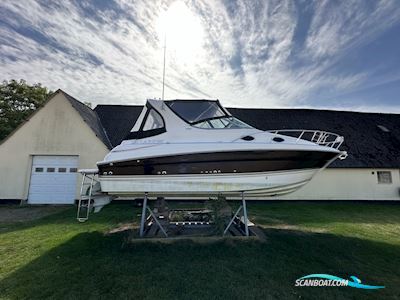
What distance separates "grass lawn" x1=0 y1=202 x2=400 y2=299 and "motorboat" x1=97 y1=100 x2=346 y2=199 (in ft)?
3.70

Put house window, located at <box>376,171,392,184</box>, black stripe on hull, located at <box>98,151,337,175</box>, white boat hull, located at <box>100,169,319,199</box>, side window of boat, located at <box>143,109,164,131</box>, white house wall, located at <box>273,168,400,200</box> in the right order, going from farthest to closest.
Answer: house window, located at <box>376,171,392,184</box>
white house wall, located at <box>273,168,400,200</box>
side window of boat, located at <box>143,109,164,131</box>
white boat hull, located at <box>100,169,319,199</box>
black stripe on hull, located at <box>98,151,337,175</box>

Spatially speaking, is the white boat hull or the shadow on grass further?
the white boat hull

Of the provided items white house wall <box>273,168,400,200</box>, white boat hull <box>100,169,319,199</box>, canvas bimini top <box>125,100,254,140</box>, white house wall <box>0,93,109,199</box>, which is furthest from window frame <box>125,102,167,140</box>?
white house wall <box>273,168,400,200</box>

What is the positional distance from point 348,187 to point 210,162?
962 centimetres

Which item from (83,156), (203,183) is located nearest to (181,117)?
(203,183)

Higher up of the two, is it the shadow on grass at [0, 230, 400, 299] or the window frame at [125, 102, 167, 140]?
the window frame at [125, 102, 167, 140]

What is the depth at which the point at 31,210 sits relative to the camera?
26.2 feet

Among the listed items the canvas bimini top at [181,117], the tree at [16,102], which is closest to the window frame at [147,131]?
the canvas bimini top at [181,117]

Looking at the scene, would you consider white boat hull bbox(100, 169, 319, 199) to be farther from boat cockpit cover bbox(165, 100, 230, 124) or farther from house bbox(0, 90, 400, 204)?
house bbox(0, 90, 400, 204)

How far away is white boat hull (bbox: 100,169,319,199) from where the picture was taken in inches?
170

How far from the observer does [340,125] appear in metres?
12.9

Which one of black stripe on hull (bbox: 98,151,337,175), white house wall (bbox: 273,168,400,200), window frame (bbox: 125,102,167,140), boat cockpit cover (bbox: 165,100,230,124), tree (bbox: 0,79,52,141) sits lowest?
white house wall (bbox: 273,168,400,200)

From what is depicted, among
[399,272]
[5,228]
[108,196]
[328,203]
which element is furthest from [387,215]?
[5,228]

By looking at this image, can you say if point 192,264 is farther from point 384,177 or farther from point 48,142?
point 384,177
